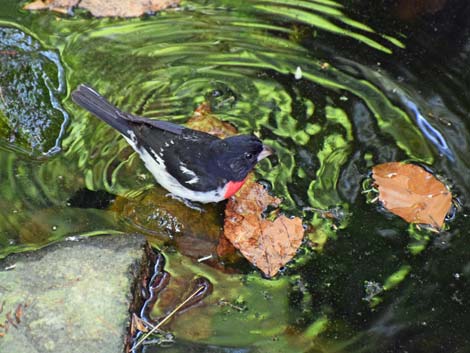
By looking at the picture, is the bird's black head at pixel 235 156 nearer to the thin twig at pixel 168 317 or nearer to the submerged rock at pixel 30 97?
the thin twig at pixel 168 317

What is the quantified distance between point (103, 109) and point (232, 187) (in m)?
1.01

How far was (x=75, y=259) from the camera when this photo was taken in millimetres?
4090

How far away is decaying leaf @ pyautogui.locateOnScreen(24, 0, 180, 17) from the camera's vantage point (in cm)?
617

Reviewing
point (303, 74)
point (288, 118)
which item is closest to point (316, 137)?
point (288, 118)

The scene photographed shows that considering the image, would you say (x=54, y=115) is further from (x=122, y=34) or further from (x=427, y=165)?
(x=427, y=165)

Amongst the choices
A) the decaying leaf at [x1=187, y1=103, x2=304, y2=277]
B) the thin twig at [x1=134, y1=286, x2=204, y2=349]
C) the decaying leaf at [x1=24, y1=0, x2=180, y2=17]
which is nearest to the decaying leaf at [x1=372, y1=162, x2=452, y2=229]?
the decaying leaf at [x1=187, y1=103, x2=304, y2=277]

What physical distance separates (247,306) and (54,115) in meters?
2.16

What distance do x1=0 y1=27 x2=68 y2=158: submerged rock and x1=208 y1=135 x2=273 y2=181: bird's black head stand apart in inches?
48.5

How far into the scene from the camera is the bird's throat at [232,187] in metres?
4.47

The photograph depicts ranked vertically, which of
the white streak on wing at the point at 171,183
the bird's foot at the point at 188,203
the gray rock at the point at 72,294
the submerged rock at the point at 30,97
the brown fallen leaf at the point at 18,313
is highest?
the white streak on wing at the point at 171,183

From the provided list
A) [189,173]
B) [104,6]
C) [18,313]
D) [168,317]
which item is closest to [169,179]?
[189,173]

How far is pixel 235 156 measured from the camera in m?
4.44

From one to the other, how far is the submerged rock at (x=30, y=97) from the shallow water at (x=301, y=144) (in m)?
0.09

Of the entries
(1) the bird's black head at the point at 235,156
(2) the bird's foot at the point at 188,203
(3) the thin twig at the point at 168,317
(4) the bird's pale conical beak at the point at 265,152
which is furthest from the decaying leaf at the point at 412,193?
(3) the thin twig at the point at 168,317
